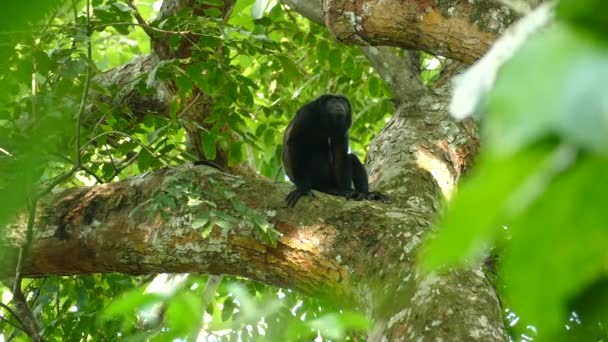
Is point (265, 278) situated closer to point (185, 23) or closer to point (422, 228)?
point (422, 228)

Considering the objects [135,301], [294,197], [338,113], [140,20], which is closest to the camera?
[135,301]

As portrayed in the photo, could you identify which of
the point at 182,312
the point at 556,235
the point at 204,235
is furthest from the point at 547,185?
the point at 204,235

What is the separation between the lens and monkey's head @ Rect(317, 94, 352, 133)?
7.18 m

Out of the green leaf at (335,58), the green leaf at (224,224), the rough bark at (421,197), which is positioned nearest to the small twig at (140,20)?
the rough bark at (421,197)

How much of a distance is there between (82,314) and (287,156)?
2562 mm

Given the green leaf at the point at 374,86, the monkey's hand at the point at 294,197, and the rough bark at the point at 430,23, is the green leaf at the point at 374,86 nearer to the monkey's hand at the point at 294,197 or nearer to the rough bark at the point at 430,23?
the rough bark at the point at 430,23

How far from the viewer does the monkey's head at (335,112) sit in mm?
7184

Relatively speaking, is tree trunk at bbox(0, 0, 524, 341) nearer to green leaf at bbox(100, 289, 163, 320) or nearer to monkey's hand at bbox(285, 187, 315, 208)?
monkey's hand at bbox(285, 187, 315, 208)

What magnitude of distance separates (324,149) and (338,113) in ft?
1.48

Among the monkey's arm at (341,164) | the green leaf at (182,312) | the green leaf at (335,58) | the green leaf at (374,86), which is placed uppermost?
the green leaf at (182,312)

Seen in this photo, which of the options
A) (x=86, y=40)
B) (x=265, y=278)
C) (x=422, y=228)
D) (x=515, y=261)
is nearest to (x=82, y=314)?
(x=265, y=278)

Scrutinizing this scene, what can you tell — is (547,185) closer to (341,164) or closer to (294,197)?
(294,197)

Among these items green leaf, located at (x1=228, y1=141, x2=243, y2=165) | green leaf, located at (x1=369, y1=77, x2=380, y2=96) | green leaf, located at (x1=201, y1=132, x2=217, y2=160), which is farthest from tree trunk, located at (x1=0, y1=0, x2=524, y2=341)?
green leaf, located at (x1=369, y1=77, x2=380, y2=96)

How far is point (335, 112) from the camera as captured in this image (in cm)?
719
